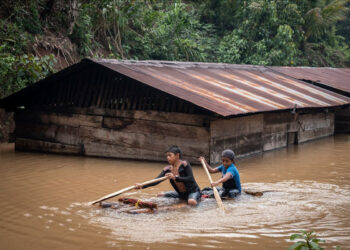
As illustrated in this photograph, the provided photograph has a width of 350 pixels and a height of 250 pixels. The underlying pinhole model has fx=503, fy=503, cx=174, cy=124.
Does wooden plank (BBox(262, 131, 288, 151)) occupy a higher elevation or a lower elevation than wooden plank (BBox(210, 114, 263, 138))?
lower

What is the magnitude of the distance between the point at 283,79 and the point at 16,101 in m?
9.29

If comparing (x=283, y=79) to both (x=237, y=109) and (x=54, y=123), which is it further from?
(x=54, y=123)

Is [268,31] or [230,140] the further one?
[268,31]

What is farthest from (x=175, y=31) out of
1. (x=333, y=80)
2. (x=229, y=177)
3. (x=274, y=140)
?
(x=229, y=177)

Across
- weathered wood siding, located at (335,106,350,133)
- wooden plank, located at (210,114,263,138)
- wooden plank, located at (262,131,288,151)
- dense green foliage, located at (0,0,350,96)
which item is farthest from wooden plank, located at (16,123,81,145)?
weathered wood siding, located at (335,106,350,133)

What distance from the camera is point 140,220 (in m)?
6.47

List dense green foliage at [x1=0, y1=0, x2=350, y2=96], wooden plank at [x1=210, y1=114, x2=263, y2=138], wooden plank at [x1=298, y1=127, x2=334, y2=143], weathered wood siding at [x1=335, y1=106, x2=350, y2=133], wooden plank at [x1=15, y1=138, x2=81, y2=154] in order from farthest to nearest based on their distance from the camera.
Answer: weathered wood siding at [x1=335, y1=106, x2=350, y2=133] → dense green foliage at [x1=0, y1=0, x2=350, y2=96] → wooden plank at [x1=298, y1=127, x2=334, y2=143] → wooden plank at [x1=15, y1=138, x2=81, y2=154] → wooden plank at [x1=210, y1=114, x2=263, y2=138]

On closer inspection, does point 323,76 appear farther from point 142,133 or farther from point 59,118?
point 59,118

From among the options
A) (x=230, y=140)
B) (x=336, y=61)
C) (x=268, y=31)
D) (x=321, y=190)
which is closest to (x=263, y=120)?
(x=230, y=140)

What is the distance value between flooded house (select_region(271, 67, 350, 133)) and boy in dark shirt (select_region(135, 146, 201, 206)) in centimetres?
1085

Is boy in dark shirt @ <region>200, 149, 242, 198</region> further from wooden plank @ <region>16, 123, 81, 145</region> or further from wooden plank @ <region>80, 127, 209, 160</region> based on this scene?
wooden plank @ <region>16, 123, 81, 145</region>

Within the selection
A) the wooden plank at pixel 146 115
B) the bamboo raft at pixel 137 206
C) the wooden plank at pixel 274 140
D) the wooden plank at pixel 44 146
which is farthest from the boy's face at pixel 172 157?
the wooden plank at pixel 274 140

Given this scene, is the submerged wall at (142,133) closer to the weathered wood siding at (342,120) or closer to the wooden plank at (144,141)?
the wooden plank at (144,141)

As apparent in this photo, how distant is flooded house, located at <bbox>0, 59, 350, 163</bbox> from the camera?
11.0 meters
